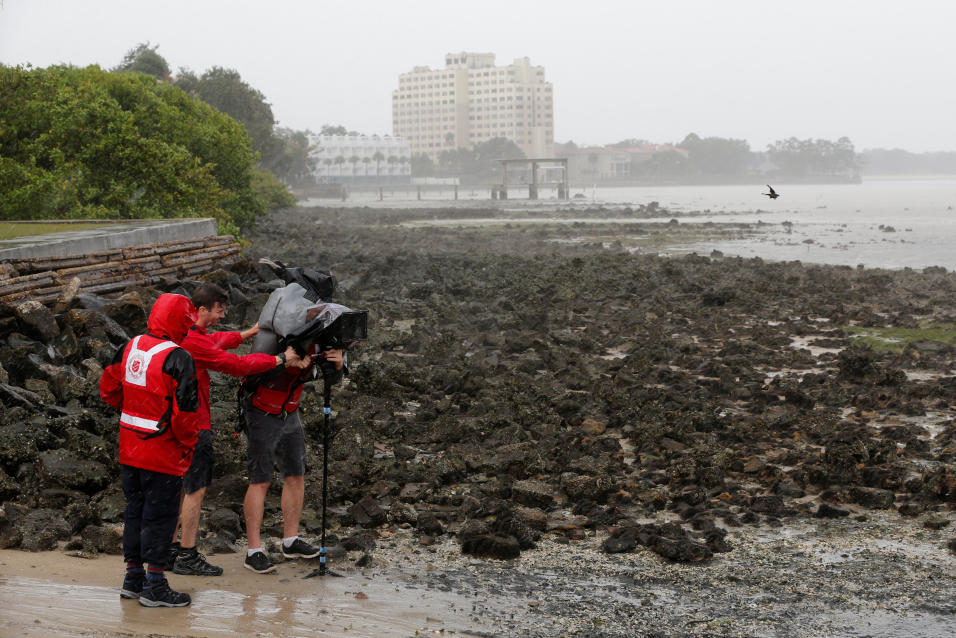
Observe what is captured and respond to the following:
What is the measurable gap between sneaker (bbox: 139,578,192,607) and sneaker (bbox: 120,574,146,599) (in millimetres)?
68

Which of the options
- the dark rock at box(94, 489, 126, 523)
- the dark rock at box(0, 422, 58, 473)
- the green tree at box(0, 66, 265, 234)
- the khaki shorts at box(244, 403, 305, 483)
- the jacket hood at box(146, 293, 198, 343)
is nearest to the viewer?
the jacket hood at box(146, 293, 198, 343)

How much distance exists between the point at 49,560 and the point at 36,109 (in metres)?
18.3

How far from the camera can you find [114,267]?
14750 millimetres

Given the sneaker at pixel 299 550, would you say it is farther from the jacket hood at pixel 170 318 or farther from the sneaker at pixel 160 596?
the jacket hood at pixel 170 318

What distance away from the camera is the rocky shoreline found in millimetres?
7477

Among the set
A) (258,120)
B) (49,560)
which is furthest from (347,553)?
(258,120)

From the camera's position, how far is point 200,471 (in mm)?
6195

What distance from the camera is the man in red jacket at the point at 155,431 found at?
210 inches

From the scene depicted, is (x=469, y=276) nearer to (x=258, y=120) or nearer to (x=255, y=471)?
(x=255, y=471)

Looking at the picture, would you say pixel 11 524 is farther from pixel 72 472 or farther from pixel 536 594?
pixel 536 594

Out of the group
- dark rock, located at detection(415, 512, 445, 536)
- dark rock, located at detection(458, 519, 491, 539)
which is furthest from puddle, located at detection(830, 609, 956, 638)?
dark rock, located at detection(415, 512, 445, 536)

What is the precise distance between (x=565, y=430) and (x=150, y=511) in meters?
5.77

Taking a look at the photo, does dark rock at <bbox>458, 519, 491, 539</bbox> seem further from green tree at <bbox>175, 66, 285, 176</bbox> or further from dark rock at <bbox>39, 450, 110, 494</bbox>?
green tree at <bbox>175, 66, 285, 176</bbox>

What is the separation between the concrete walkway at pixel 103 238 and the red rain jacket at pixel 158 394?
8636 mm
